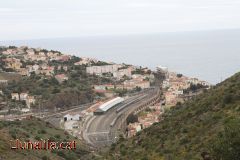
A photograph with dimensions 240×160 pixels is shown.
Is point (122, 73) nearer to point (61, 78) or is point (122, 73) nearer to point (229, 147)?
point (61, 78)

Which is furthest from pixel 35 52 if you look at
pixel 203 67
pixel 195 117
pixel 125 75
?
pixel 195 117

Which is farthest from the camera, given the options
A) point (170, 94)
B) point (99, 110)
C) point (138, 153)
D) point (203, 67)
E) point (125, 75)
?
point (203, 67)

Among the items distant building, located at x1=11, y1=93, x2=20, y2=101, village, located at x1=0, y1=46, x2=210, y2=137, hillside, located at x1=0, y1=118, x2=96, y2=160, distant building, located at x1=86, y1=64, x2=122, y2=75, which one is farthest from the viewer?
distant building, located at x1=86, y1=64, x2=122, y2=75

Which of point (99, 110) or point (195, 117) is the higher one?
point (195, 117)

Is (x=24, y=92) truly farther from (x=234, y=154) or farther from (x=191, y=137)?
(x=234, y=154)

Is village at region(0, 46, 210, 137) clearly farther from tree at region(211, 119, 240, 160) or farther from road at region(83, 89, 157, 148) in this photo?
tree at region(211, 119, 240, 160)

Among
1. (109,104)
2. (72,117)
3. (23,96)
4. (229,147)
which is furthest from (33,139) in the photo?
(23,96)

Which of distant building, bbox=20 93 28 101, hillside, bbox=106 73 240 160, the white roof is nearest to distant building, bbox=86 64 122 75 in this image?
the white roof

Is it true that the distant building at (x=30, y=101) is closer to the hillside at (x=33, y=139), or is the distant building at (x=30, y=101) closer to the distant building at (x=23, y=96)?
the distant building at (x=23, y=96)

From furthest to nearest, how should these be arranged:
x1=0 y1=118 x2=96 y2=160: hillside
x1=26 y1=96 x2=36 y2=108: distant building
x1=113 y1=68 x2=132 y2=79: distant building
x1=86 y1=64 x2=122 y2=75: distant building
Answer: x1=113 y1=68 x2=132 y2=79: distant building < x1=86 y1=64 x2=122 y2=75: distant building < x1=26 y1=96 x2=36 y2=108: distant building < x1=0 y1=118 x2=96 y2=160: hillside
